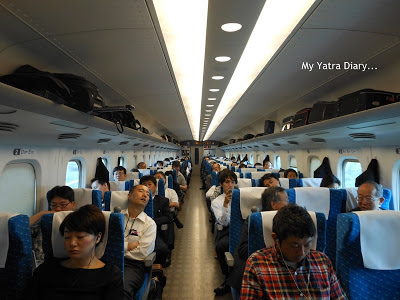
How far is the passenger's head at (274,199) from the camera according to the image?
3105 mm

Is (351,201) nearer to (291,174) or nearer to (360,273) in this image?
(360,273)

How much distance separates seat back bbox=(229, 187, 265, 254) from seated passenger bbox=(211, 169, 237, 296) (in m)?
0.94

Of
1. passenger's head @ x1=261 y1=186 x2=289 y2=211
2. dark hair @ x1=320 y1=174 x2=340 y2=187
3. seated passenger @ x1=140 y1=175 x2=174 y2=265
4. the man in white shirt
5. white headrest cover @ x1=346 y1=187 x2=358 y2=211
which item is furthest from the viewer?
dark hair @ x1=320 y1=174 x2=340 y2=187

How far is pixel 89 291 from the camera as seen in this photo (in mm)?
1892

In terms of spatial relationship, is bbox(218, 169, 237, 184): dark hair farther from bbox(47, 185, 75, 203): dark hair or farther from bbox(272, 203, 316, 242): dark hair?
bbox(272, 203, 316, 242): dark hair

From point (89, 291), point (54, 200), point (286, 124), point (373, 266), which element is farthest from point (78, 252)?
point (286, 124)

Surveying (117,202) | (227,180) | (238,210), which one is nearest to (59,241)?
(117,202)

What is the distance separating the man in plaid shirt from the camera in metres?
1.75

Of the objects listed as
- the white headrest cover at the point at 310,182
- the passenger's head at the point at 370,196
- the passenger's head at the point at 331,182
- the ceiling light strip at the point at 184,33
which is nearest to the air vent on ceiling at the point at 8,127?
the ceiling light strip at the point at 184,33

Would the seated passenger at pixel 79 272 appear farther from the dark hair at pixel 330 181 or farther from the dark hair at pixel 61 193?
the dark hair at pixel 330 181

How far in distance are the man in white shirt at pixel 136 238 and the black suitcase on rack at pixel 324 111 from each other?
3113 mm

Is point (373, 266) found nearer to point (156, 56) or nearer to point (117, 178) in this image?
point (156, 56)

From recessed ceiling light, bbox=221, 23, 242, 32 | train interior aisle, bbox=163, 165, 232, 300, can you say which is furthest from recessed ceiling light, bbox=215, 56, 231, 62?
train interior aisle, bbox=163, 165, 232, 300

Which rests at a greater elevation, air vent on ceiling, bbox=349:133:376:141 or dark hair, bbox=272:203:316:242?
air vent on ceiling, bbox=349:133:376:141
